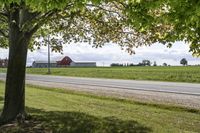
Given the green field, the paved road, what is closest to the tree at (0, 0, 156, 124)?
the paved road

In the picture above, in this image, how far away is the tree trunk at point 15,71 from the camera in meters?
13.6

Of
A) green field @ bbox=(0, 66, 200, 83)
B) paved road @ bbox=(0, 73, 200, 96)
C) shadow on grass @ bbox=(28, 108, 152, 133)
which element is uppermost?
green field @ bbox=(0, 66, 200, 83)

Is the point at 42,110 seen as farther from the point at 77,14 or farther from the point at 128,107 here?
the point at 77,14

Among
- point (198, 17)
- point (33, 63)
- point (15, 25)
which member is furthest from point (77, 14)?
point (33, 63)

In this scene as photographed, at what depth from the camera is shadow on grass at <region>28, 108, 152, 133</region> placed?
12.4 meters

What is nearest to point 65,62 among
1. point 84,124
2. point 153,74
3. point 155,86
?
point 153,74

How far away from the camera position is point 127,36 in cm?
1492

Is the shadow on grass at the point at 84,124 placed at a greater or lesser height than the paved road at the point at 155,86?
Result: lesser

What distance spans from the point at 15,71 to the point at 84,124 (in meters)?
2.77

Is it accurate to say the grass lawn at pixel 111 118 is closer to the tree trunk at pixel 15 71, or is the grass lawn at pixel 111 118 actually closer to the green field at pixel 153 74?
the tree trunk at pixel 15 71

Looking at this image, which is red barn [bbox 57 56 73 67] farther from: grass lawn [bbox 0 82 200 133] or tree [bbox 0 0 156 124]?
tree [bbox 0 0 156 124]

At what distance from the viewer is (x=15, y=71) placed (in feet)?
45.6

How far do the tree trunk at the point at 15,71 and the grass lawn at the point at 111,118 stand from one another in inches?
33.7

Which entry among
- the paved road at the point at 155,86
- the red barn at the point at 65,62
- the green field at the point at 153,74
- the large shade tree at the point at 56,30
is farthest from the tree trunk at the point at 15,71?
the red barn at the point at 65,62
